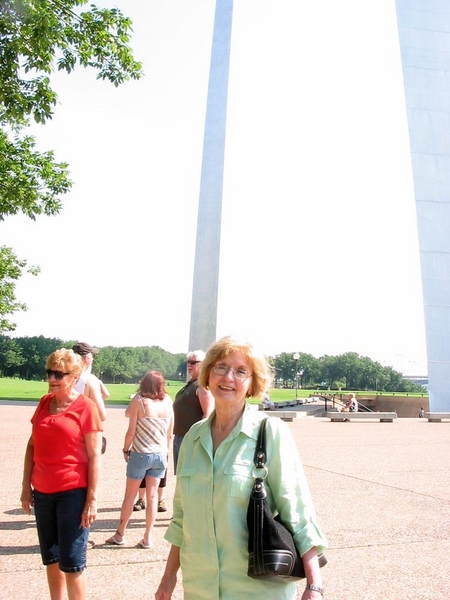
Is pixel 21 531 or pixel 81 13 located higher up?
pixel 81 13

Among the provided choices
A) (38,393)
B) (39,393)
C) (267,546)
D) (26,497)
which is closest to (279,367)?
(39,393)

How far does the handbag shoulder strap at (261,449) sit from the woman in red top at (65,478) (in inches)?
55.8

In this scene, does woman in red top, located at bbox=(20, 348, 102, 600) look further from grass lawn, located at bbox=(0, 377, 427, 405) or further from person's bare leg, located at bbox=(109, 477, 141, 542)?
→ grass lawn, located at bbox=(0, 377, 427, 405)

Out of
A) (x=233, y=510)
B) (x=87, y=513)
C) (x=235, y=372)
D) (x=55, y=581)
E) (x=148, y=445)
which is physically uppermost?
(x=235, y=372)

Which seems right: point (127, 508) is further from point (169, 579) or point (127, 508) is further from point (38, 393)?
point (38, 393)

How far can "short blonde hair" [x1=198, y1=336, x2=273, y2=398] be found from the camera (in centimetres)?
225

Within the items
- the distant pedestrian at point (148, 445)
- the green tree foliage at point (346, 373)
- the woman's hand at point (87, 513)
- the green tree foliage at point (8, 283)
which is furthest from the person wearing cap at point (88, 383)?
the green tree foliage at point (346, 373)

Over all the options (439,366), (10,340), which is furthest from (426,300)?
(10,340)

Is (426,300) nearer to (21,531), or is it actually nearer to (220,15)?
(220,15)

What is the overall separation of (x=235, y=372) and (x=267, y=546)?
605 millimetres

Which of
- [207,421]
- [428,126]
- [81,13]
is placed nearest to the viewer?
[207,421]

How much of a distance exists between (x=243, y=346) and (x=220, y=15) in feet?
87.8

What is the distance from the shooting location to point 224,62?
83.3ft

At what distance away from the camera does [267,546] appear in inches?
72.9
